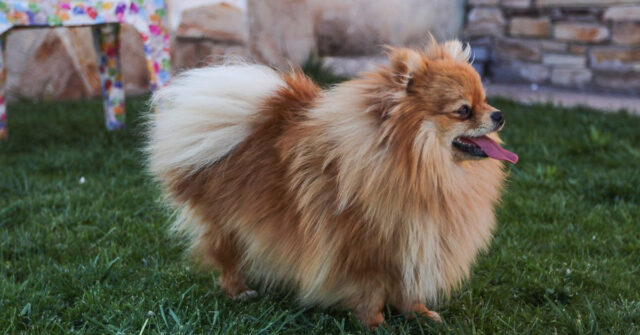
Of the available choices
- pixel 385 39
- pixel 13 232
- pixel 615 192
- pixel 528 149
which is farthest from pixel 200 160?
pixel 385 39

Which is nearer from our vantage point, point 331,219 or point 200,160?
point 331,219

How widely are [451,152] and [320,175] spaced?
0.38m

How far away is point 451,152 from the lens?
6.23 feet

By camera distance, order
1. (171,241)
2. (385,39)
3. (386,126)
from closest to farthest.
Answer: (386,126) → (171,241) → (385,39)

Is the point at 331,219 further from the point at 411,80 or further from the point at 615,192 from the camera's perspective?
the point at 615,192

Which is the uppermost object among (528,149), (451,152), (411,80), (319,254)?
(411,80)

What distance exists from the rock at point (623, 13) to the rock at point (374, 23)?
1.34 m

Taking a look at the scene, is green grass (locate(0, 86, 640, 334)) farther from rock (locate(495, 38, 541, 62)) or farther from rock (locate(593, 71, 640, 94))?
rock (locate(495, 38, 541, 62))

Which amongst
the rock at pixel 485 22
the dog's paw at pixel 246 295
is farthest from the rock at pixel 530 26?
the dog's paw at pixel 246 295

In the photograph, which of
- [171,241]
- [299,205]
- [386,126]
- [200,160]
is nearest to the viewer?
[386,126]

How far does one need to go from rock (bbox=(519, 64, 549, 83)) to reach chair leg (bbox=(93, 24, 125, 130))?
3892 millimetres

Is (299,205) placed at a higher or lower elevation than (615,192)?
higher

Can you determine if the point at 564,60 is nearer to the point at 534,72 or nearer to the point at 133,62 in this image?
the point at 534,72

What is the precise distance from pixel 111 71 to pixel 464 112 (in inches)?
120
